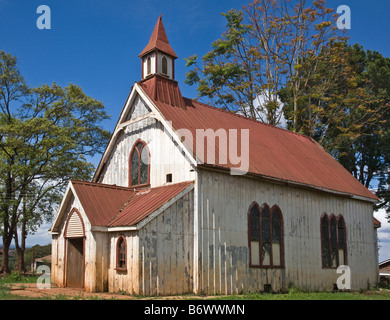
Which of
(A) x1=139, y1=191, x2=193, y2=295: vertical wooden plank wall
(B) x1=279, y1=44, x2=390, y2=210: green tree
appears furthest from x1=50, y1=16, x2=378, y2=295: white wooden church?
(B) x1=279, y1=44, x2=390, y2=210: green tree

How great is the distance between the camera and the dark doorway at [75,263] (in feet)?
62.6

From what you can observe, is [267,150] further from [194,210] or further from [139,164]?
[194,210]

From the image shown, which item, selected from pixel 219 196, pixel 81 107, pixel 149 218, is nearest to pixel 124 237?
pixel 149 218

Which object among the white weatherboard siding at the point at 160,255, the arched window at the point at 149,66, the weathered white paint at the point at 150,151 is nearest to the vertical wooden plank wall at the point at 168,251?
the white weatherboard siding at the point at 160,255

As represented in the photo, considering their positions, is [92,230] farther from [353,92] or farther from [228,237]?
[353,92]

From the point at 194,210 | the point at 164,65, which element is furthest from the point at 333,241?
the point at 164,65

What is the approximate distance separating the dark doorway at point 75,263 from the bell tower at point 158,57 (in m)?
8.29

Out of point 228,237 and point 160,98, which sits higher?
point 160,98

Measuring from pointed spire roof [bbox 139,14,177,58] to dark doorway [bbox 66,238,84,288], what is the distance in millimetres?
9447

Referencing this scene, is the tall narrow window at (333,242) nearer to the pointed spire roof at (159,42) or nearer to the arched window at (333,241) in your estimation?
the arched window at (333,241)

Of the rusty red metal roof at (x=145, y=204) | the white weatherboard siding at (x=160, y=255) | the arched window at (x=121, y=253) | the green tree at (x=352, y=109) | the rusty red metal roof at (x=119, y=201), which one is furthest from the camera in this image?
the green tree at (x=352, y=109)

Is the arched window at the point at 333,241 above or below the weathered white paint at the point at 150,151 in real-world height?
below
